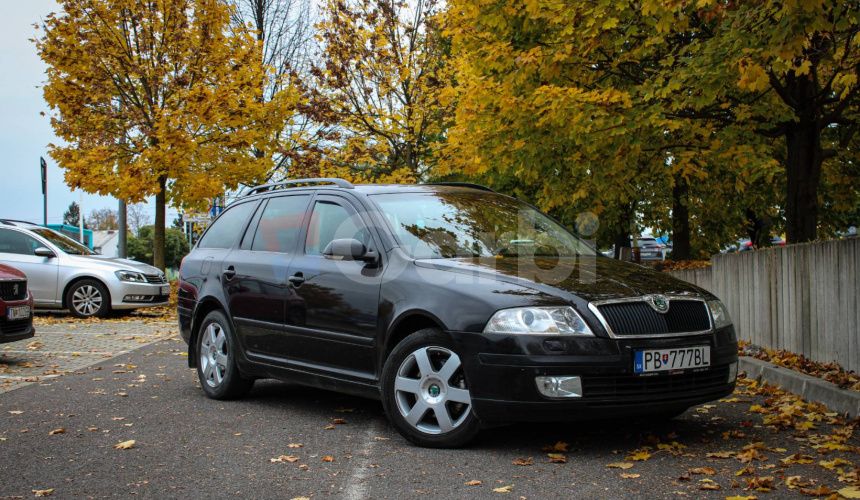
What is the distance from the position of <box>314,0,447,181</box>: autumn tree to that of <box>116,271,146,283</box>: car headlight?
361 inches

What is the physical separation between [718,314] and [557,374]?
1376 millimetres

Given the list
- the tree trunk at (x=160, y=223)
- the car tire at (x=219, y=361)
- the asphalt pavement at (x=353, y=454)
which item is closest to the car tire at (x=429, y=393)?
the asphalt pavement at (x=353, y=454)

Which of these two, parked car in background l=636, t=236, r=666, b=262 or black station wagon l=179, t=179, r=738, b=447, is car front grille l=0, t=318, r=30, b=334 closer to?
black station wagon l=179, t=179, r=738, b=447

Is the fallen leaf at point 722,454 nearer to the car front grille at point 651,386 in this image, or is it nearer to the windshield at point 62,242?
the car front grille at point 651,386

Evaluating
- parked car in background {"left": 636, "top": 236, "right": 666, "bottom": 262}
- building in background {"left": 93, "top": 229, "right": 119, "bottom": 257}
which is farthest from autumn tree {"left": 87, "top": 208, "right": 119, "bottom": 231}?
parked car in background {"left": 636, "top": 236, "right": 666, "bottom": 262}

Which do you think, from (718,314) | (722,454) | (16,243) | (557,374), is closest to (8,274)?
(16,243)

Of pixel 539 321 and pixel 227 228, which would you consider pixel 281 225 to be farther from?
pixel 539 321

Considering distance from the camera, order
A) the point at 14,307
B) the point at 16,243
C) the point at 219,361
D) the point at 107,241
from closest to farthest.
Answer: the point at 219,361 → the point at 14,307 → the point at 16,243 → the point at 107,241

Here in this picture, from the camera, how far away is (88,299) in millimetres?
16797

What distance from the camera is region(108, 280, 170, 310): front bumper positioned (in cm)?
1684

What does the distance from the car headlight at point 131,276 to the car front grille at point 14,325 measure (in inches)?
263

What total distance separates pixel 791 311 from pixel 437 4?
19805 millimetres

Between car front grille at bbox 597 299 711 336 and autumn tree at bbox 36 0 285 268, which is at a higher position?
autumn tree at bbox 36 0 285 268

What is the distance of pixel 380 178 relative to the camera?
83.8ft
